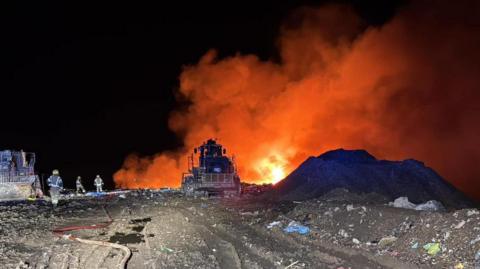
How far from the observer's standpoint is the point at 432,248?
423 inches

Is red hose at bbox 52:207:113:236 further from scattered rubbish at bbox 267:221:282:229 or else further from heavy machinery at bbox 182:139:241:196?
heavy machinery at bbox 182:139:241:196

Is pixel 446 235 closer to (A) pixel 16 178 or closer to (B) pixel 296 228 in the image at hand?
(B) pixel 296 228

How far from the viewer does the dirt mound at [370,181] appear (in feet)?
78.0

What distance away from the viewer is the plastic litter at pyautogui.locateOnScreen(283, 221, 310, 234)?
14153 mm

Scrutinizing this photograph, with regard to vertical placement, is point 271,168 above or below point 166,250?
above

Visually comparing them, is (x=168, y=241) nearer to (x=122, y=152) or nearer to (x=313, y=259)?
(x=313, y=259)

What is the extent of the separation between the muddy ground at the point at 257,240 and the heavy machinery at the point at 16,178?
934 centimetres

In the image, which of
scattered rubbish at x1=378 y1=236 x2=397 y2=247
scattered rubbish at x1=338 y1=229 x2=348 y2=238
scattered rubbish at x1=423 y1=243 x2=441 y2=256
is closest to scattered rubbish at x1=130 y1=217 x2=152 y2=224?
scattered rubbish at x1=338 y1=229 x2=348 y2=238

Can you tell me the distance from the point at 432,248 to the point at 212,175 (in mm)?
18403

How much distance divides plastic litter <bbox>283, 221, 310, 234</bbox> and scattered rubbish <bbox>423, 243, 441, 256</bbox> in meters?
3.91

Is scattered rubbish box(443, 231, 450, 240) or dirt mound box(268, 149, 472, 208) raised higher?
dirt mound box(268, 149, 472, 208)

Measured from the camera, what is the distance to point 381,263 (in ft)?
36.1

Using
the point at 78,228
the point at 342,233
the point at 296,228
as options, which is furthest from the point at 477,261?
the point at 78,228

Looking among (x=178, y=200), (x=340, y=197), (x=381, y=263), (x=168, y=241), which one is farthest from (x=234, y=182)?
(x=381, y=263)
